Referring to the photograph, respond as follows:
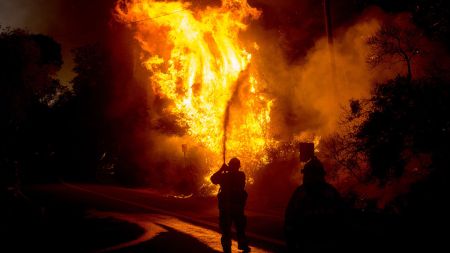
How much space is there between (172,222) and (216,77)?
9200 mm

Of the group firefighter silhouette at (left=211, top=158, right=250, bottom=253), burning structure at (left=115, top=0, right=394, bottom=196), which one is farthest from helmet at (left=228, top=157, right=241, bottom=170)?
burning structure at (left=115, top=0, right=394, bottom=196)

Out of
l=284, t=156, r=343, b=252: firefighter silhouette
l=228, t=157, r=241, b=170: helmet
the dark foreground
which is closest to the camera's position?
l=284, t=156, r=343, b=252: firefighter silhouette

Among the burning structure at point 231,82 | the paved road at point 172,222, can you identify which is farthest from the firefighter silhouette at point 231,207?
the burning structure at point 231,82

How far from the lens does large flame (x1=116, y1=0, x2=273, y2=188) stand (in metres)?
20.4

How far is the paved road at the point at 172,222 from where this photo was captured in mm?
9539

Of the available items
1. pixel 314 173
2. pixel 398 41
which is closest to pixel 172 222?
pixel 398 41

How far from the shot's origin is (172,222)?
42.7 ft

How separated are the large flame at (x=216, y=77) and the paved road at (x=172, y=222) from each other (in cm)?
308

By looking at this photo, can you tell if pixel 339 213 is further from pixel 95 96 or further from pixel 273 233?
pixel 95 96

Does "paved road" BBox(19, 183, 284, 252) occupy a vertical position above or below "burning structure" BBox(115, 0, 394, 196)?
below

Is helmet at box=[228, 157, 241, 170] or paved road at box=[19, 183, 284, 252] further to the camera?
paved road at box=[19, 183, 284, 252]

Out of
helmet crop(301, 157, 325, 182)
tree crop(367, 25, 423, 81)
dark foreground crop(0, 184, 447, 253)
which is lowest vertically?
dark foreground crop(0, 184, 447, 253)

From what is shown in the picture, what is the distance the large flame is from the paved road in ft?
10.1

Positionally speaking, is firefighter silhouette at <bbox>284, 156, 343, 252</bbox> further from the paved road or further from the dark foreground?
the paved road
